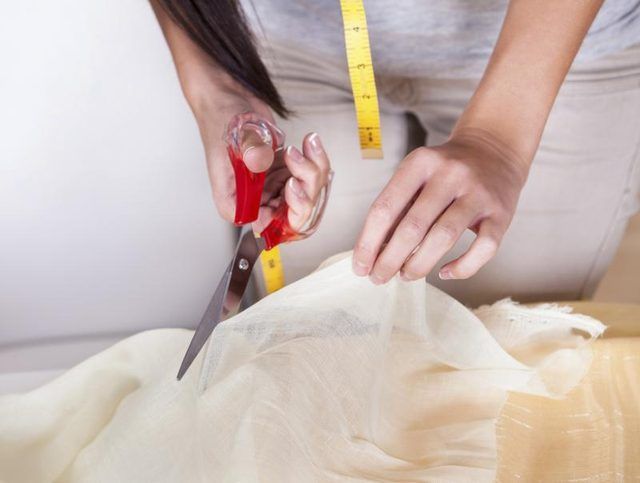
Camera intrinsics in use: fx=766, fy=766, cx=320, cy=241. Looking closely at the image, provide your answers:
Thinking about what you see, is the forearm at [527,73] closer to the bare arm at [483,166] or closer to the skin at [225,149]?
the bare arm at [483,166]

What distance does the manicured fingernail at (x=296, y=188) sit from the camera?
81 cm

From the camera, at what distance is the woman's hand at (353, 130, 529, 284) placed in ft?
2.31

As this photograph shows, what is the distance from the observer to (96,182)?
1.16 metres

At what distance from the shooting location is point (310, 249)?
1.26m

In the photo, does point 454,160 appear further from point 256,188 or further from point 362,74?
point 362,74

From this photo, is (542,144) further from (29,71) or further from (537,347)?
(29,71)

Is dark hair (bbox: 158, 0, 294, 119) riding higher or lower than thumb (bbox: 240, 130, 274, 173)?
higher

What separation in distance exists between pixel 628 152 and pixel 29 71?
91 centimetres

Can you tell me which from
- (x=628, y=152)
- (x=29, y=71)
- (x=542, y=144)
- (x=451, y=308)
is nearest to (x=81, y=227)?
(x=29, y=71)

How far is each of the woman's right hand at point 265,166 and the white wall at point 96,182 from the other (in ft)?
0.49

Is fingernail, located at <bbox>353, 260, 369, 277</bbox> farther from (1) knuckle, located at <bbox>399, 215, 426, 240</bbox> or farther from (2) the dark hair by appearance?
(2) the dark hair

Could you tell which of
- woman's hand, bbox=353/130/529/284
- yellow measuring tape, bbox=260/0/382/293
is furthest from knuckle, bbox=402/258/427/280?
yellow measuring tape, bbox=260/0/382/293

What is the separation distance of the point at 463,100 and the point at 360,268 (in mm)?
567

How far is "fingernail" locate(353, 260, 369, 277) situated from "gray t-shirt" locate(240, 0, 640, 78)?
536 mm
